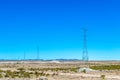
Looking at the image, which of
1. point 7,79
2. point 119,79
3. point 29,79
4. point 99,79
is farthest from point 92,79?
point 7,79

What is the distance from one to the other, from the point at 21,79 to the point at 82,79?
7.56m

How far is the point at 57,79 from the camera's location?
38.5 m

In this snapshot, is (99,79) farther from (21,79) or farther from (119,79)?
(21,79)

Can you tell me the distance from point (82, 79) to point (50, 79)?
160 inches

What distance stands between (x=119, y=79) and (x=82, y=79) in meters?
4.70

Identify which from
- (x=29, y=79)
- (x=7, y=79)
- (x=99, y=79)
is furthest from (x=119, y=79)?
(x=7, y=79)

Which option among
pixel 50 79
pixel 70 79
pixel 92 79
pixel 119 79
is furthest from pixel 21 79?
pixel 119 79

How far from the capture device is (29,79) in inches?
1491

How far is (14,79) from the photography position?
125 feet

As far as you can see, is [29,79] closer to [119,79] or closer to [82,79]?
[82,79]

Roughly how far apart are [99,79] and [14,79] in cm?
1046

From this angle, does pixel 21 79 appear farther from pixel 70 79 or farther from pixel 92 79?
pixel 92 79

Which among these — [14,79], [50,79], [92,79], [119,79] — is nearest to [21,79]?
[14,79]

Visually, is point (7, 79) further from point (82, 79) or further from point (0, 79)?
point (82, 79)
